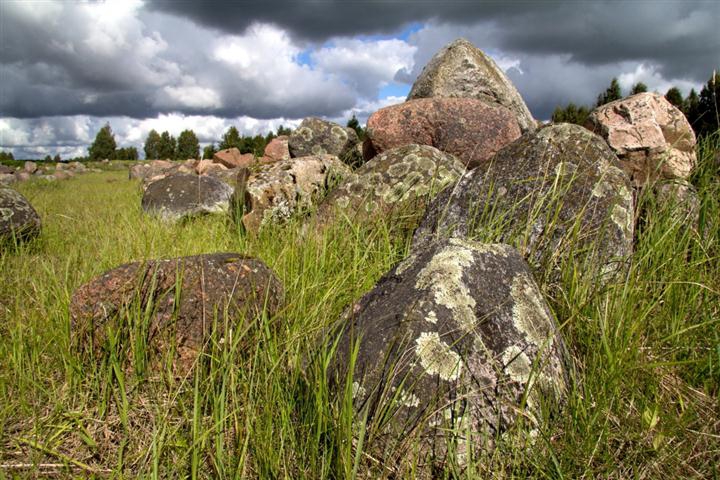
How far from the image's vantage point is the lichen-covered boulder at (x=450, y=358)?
1.82 meters

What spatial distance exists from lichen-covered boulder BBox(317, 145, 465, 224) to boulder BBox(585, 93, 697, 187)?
1.57 metres

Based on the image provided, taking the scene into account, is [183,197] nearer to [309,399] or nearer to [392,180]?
[392,180]

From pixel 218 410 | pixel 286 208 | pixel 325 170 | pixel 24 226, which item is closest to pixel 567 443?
pixel 218 410

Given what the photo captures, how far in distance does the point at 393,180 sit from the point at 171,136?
72601 millimetres

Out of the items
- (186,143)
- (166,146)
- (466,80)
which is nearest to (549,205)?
(466,80)

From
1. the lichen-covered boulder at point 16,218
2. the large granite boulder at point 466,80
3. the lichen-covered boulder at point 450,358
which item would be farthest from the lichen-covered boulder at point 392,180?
the lichen-covered boulder at point 16,218

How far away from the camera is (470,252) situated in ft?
7.52

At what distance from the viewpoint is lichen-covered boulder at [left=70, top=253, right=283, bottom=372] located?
2529 millimetres

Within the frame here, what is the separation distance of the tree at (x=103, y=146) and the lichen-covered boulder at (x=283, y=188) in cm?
7270

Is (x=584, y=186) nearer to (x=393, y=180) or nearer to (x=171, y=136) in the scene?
(x=393, y=180)

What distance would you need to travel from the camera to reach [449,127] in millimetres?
5906

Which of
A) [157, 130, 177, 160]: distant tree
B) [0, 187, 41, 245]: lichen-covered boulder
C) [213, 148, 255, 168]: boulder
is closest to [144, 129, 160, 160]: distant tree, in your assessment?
[157, 130, 177, 160]: distant tree

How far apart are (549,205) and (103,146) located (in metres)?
Result: 78.4

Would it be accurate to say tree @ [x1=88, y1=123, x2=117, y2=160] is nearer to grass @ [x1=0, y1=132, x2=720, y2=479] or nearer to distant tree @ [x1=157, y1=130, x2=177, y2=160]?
distant tree @ [x1=157, y1=130, x2=177, y2=160]
